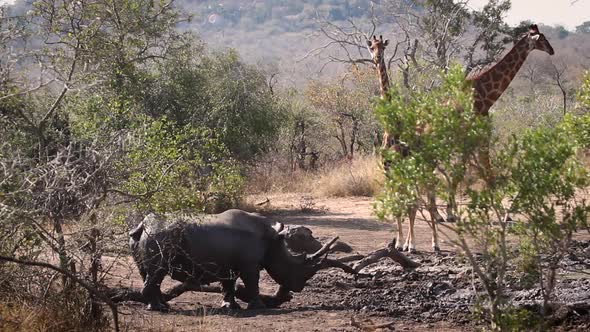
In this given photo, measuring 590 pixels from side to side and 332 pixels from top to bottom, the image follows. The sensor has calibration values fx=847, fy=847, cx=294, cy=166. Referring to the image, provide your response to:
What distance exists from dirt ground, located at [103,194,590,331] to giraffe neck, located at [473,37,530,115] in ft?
8.62

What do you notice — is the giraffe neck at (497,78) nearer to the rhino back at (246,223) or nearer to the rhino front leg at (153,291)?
the rhino back at (246,223)

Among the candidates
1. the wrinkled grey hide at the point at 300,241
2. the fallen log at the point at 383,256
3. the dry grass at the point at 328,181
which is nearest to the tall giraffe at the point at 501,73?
the fallen log at the point at 383,256

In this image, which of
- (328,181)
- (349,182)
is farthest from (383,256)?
(328,181)

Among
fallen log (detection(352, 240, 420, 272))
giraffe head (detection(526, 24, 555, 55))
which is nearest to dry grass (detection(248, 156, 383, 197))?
giraffe head (detection(526, 24, 555, 55))

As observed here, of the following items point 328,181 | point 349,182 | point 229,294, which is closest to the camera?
point 229,294

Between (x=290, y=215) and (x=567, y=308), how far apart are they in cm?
979

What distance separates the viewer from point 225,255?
9.09 metres

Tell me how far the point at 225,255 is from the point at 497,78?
6152mm

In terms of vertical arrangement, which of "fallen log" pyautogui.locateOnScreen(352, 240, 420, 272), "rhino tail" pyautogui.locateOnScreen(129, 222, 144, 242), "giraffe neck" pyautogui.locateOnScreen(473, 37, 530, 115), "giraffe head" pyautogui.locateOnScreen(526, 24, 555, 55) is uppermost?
"giraffe head" pyautogui.locateOnScreen(526, 24, 555, 55)

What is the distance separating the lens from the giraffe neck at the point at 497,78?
1312cm

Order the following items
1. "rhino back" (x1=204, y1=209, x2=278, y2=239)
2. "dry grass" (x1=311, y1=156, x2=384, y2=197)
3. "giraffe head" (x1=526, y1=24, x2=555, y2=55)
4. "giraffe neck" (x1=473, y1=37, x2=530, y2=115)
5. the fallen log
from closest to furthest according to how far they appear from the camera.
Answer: "rhino back" (x1=204, y1=209, x2=278, y2=239) < the fallen log < "giraffe neck" (x1=473, y1=37, x2=530, y2=115) < "giraffe head" (x1=526, y1=24, x2=555, y2=55) < "dry grass" (x1=311, y1=156, x2=384, y2=197)

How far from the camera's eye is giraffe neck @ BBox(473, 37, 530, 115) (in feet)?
43.0

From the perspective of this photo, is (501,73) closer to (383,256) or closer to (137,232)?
(383,256)

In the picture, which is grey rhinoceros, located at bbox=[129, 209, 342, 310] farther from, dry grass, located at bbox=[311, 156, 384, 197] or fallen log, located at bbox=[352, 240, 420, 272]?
dry grass, located at bbox=[311, 156, 384, 197]
